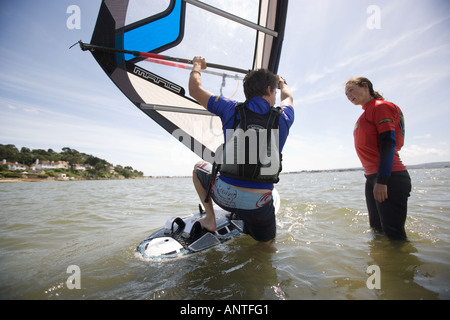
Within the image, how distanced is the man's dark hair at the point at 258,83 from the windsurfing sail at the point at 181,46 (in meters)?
1.53

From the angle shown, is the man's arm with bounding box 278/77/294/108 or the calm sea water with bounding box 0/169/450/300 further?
the man's arm with bounding box 278/77/294/108

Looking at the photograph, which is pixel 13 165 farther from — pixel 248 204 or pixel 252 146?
pixel 252 146

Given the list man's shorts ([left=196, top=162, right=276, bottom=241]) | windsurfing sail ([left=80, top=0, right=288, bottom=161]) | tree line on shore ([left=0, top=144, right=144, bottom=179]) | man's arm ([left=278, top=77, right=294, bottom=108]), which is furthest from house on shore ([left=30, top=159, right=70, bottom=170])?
man's arm ([left=278, top=77, right=294, bottom=108])

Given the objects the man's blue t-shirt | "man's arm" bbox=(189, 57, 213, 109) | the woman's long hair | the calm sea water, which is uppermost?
the woman's long hair

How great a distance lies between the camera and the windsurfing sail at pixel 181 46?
2998mm

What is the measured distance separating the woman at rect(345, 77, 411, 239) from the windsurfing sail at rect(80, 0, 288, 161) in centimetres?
196

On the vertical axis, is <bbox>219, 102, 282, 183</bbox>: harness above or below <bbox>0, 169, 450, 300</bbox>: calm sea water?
above

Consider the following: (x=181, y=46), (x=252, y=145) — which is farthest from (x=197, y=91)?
(x=181, y=46)

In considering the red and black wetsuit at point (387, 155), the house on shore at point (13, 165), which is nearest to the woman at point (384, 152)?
Result: the red and black wetsuit at point (387, 155)

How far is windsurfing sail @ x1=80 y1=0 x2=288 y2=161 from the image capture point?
2998 millimetres

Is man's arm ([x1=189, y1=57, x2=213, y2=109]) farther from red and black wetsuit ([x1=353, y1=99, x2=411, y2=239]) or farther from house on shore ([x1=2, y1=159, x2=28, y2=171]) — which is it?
house on shore ([x1=2, y1=159, x2=28, y2=171])
